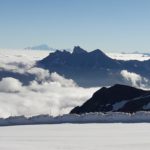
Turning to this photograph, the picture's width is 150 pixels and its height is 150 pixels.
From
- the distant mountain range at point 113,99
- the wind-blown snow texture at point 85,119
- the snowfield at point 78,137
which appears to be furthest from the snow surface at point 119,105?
the snowfield at point 78,137

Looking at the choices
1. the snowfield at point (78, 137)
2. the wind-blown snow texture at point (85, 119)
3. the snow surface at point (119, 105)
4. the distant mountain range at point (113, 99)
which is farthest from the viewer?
the snow surface at point (119, 105)

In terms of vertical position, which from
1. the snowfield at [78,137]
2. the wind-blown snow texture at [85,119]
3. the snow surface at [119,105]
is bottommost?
the snowfield at [78,137]

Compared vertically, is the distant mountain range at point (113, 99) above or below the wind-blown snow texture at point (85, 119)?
above

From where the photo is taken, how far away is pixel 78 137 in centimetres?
1873

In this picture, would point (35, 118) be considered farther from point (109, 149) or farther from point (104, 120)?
point (109, 149)

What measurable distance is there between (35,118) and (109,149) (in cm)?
1147

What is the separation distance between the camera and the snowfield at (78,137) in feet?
52.3

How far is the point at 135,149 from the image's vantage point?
49.8 ft

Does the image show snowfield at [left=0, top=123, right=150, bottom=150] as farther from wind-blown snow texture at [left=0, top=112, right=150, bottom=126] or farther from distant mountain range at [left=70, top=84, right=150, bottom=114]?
distant mountain range at [left=70, top=84, right=150, bottom=114]

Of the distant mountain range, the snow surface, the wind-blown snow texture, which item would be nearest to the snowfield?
the wind-blown snow texture

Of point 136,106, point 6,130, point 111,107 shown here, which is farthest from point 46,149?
point 111,107

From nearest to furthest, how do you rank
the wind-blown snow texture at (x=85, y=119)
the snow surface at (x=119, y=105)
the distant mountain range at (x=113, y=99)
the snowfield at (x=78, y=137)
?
the snowfield at (x=78, y=137) → the wind-blown snow texture at (x=85, y=119) → the distant mountain range at (x=113, y=99) → the snow surface at (x=119, y=105)

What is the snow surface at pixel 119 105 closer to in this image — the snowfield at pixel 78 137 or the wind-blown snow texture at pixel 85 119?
the wind-blown snow texture at pixel 85 119

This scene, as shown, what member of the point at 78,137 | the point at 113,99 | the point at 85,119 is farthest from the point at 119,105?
the point at 78,137
